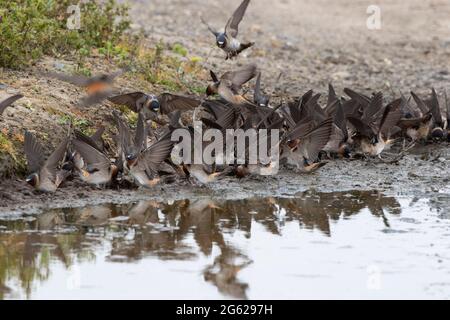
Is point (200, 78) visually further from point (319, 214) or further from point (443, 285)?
point (443, 285)

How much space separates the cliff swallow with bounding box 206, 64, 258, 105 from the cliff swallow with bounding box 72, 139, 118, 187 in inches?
57.7

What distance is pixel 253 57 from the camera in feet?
47.3

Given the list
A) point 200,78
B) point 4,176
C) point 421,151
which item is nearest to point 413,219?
point 421,151

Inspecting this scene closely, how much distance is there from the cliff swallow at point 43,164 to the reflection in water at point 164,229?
358 millimetres

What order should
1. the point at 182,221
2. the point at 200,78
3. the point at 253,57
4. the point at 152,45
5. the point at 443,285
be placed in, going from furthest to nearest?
the point at 253,57 < the point at 152,45 < the point at 200,78 < the point at 182,221 < the point at 443,285

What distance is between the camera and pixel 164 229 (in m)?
7.96

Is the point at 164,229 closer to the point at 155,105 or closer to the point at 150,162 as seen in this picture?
the point at 150,162

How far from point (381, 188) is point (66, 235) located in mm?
3203

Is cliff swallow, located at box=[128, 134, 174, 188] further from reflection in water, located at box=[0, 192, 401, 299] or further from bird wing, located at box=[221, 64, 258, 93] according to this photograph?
bird wing, located at box=[221, 64, 258, 93]

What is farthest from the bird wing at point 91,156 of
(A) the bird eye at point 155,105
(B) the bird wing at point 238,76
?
(B) the bird wing at point 238,76

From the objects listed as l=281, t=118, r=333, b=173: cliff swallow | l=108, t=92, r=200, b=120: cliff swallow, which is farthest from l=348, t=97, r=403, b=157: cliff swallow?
l=108, t=92, r=200, b=120: cliff swallow

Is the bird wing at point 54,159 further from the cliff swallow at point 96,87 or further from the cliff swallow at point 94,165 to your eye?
the cliff swallow at point 96,87

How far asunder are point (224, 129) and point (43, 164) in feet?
5.67

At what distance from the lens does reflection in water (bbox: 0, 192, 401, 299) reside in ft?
22.6
